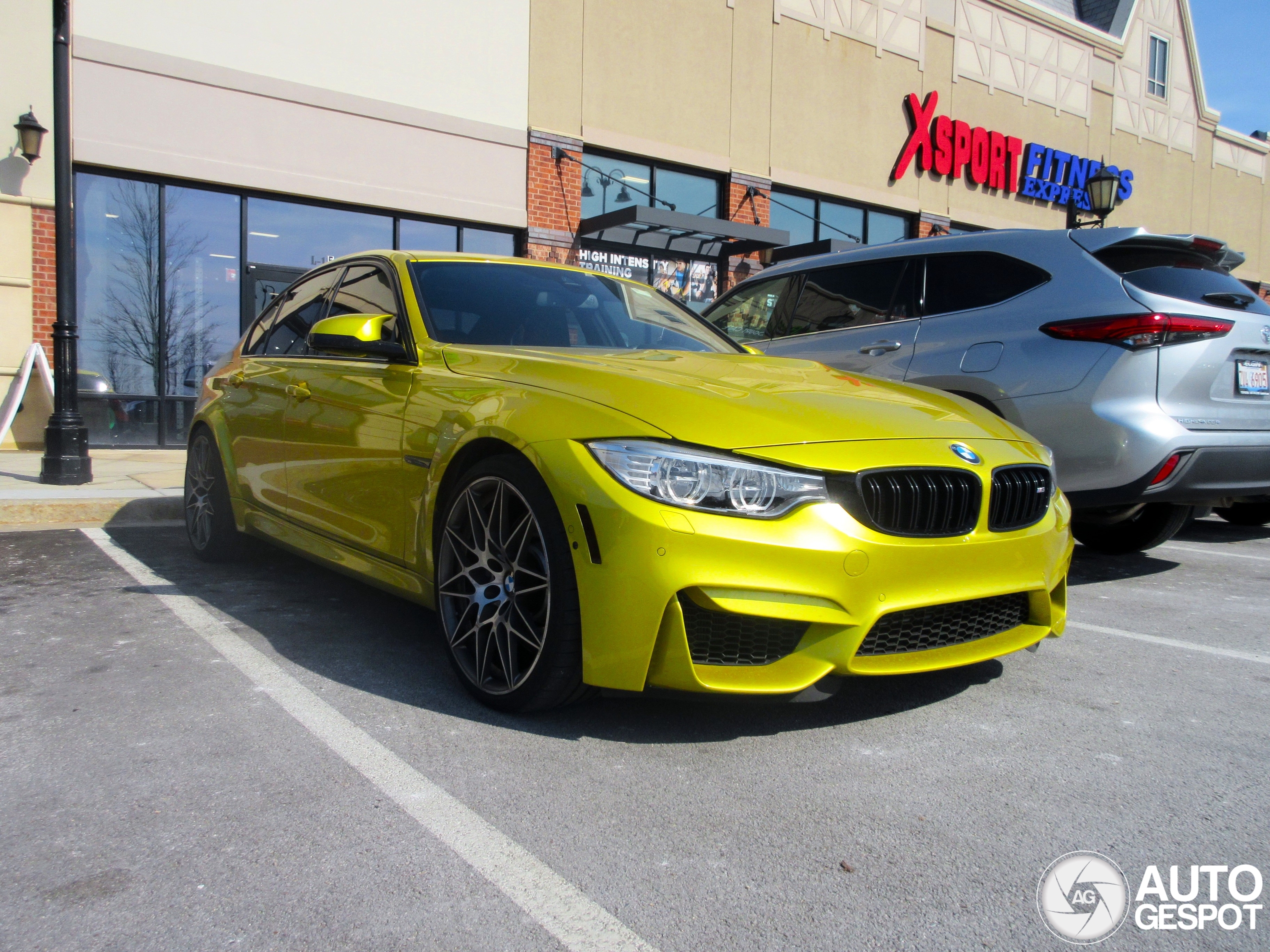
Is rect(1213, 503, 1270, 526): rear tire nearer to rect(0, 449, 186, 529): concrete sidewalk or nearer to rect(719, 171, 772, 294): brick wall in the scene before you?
rect(0, 449, 186, 529): concrete sidewalk

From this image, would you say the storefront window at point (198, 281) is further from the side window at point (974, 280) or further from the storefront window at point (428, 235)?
the side window at point (974, 280)

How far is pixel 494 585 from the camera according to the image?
3104mm

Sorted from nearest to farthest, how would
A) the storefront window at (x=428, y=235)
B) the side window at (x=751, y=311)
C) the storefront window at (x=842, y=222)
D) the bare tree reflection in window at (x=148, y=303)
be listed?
the side window at (x=751, y=311) < the bare tree reflection in window at (x=148, y=303) < the storefront window at (x=428, y=235) < the storefront window at (x=842, y=222)

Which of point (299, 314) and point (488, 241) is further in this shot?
point (488, 241)

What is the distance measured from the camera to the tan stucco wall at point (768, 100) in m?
14.2

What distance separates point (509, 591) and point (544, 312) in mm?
1511

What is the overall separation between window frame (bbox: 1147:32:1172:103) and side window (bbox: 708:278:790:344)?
20531 mm

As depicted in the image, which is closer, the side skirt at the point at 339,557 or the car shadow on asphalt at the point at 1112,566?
the side skirt at the point at 339,557

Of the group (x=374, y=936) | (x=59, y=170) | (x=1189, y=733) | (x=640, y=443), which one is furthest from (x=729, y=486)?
(x=59, y=170)

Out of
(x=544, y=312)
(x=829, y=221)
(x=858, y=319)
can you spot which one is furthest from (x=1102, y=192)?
(x=544, y=312)

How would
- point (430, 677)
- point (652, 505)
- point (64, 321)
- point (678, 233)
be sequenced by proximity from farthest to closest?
point (678, 233) < point (64, 321) < point (430, 677) < point (652, 505)

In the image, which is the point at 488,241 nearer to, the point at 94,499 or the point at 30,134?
the point at 30,134

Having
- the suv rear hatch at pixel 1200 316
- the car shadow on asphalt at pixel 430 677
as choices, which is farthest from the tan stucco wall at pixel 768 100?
the car shadow on asphalt at pixel 430 677

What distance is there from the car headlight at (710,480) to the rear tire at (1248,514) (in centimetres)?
512
